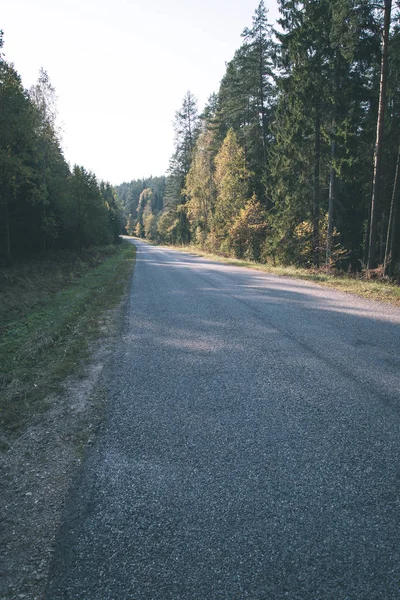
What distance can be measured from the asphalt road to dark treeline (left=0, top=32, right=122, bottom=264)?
55.9ft

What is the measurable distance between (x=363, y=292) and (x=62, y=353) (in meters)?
8.70

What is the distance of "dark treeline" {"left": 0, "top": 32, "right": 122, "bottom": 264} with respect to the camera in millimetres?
16156

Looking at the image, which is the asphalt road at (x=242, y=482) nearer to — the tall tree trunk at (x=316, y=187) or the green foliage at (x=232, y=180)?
the tall tree trunk at (x=316, y=187)

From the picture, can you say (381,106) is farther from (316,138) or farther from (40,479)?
(40,479)

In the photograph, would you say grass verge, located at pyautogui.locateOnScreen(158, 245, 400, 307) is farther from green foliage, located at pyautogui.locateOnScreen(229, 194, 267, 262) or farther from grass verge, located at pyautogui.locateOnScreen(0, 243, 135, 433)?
green foliage, located at pyautogui.locateOnScreen(229, 194, 267, 262)

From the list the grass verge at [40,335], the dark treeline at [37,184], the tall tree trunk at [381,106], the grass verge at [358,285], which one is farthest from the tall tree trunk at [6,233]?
the tall tree trunk at [381,106]

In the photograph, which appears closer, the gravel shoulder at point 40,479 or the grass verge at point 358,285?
the gravel shoulder at point 40,479

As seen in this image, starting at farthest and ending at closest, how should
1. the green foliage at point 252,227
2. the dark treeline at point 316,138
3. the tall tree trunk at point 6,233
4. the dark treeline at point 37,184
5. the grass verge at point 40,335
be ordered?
the green foliage at point 252,227 → the tall tree trunk at point 6,233 → the dark treeline at point 37,184 → the dark treeline at point 316,138 → the grass verge at point 40,335

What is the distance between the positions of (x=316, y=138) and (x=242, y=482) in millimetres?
18134

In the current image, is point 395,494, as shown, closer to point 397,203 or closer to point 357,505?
point 357,505

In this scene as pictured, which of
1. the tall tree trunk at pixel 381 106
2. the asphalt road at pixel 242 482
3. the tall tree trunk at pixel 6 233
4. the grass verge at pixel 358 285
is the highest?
the tall tree trunk at pixel 381 106

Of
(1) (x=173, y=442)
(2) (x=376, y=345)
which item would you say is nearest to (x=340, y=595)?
(1) (x=173, y=442)

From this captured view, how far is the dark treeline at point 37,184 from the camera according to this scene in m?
16.2

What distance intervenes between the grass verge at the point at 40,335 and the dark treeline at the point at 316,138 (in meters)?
10.7
